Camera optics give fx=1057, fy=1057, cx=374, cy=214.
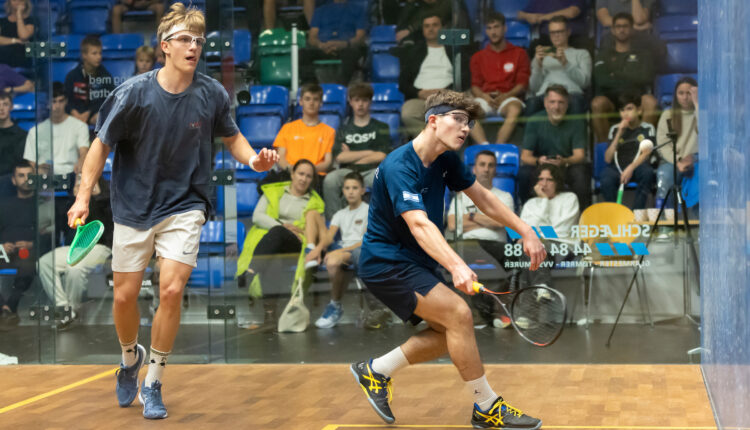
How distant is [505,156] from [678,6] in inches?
49.8

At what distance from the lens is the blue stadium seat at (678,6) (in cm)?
587

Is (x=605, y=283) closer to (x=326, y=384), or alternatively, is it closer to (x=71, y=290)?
(x=326, y=384)

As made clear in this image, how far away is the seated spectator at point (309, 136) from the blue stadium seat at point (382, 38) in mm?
434

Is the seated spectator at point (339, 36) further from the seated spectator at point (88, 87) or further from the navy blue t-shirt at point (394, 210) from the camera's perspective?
the navy blue t-shirt at point (394, 210)

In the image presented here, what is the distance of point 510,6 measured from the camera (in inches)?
240

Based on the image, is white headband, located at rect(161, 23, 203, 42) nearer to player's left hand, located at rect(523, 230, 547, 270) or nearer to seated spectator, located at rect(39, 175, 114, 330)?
player's left hand, located at rect(523, 230, 547, 270)

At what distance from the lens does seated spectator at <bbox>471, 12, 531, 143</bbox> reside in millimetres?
6062

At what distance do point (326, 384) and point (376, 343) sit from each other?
93 centimetres

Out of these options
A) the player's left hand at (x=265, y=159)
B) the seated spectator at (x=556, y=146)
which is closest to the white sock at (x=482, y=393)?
the player's left hand at (x=265, y=159)

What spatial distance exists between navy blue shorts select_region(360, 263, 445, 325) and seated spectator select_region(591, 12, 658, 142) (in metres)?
2.28

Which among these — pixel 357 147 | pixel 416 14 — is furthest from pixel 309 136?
pixel 416 14

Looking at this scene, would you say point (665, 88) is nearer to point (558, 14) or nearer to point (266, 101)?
point (558, 14)

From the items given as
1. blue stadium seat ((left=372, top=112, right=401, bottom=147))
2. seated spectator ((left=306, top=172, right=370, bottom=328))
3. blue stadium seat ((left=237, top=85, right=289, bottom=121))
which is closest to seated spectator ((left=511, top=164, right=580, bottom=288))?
blue stadium seat ((left=372, top=112, right=401, bottom=147))

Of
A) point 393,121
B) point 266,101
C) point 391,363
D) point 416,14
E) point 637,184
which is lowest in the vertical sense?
point 391,363
